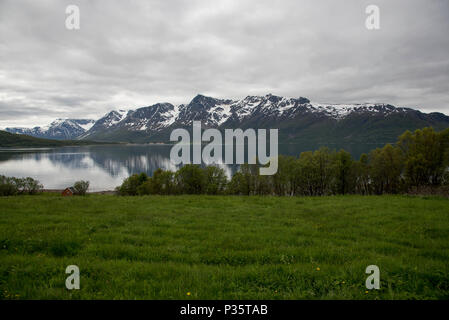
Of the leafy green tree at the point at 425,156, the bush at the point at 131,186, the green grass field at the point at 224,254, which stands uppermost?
the leafy green tree at the point at 425,156

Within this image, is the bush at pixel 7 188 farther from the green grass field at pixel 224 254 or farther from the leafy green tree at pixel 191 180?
the green grass field at pixel 224 254

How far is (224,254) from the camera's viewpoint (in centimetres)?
812

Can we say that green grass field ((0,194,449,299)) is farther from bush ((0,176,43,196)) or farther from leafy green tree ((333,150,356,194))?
bush ((0,176,43,196))

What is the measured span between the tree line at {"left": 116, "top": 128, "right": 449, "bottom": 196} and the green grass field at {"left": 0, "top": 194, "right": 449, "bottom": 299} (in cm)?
4984

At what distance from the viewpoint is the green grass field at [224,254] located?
5836mm

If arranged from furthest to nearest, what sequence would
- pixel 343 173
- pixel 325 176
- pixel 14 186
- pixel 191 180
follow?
1. pixel 191 180
2. pixel 343 173
3. pixel 325 176
4. pixel 14 186

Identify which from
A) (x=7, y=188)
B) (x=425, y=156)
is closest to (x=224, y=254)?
(x=425, y=156)

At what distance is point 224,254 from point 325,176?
61.0 metres

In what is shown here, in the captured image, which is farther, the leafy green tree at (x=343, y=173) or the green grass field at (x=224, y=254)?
the leafy green tree at (x=343, y=173)

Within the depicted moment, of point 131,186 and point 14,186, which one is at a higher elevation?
point 14,186

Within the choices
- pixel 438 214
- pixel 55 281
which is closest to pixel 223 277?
pixel 55 281

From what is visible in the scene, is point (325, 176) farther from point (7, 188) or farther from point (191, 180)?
point (7, 188)

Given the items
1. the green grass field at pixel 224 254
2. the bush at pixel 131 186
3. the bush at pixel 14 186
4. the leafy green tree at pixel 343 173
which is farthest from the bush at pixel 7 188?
the leafy green tree at pixel 343 173

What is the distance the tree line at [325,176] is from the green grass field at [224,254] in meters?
49.8
